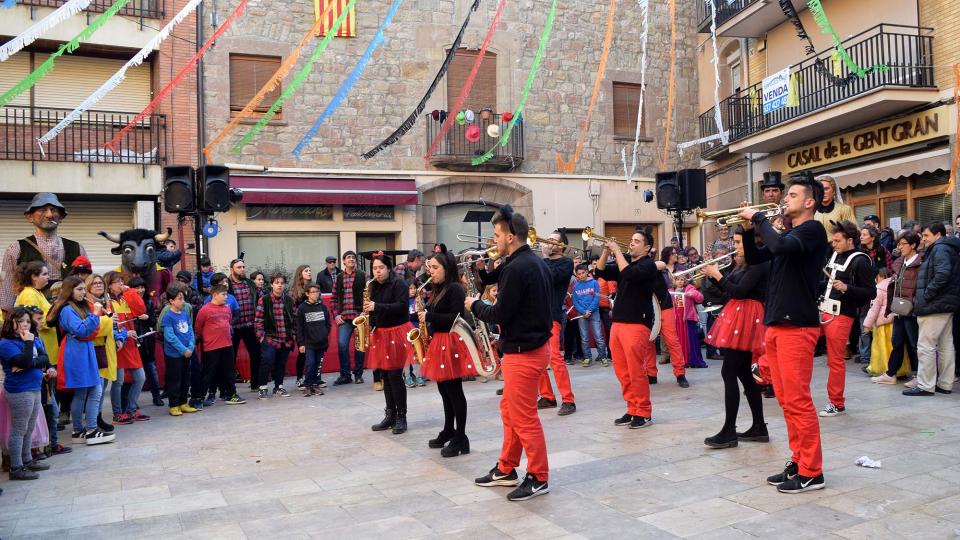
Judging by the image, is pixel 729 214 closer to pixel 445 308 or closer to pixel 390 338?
pixel 445 308

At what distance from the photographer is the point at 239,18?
17656 millimetres

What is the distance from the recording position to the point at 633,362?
725 centimetres

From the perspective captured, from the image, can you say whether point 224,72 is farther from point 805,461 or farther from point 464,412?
point 805,461

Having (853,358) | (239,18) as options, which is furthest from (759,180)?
(239,18)

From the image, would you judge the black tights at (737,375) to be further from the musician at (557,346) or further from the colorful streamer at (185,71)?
the colorful streamer at (185,71)

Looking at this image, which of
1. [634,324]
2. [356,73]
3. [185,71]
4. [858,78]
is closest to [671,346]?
[634,324]

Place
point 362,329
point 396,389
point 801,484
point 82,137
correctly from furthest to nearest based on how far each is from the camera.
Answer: point 82,137 < point 362,329 < point 396,389 < point 801,484

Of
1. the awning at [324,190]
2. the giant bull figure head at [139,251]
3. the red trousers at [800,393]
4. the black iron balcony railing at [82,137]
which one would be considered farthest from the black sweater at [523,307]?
the black iron balcony railing at [82,137]

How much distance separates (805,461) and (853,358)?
7.36 m

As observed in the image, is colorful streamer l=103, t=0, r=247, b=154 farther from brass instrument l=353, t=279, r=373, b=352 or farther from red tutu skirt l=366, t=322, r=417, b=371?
red tutu skirt l=366, t=322, r=417, b=371

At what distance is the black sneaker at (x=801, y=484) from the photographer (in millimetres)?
5074

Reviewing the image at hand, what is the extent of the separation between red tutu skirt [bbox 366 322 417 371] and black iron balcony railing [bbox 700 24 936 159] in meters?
8.91

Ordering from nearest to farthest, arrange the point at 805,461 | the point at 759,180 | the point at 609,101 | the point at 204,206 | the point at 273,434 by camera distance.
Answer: the point at 805,461 < the point at 273,434 < the point at 204,206 < the point at 759,180 < the point at 609,101

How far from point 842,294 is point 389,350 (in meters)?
4.37
